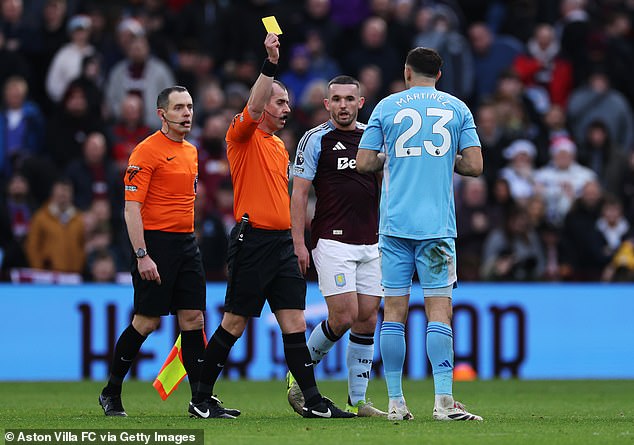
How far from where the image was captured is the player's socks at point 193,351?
1104 centimetres

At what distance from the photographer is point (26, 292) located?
55.1ft

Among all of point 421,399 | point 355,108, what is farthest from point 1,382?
point 355,108

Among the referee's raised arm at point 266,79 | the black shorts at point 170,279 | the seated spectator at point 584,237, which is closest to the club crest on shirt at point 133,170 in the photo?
the black shorts at point 170,279

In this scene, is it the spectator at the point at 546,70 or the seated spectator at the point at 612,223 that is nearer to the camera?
the seated spectator at the point at 612,223

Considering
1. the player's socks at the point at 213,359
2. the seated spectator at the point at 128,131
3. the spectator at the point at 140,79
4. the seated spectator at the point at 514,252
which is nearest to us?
the player's socks at the point at 213,359

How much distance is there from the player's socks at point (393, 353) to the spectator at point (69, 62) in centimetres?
1093

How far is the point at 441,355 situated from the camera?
9.76m

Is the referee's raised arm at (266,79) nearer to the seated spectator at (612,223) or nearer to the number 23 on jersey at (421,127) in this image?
the number 23 on jersey at (421,127)

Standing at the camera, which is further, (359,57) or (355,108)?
(359,57)

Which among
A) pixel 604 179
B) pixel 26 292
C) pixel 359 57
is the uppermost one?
pixel 359 57

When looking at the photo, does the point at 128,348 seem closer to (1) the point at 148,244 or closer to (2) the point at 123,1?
(1) the point at 148,244

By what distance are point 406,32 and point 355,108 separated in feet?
34.3

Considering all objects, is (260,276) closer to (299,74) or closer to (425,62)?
(425,62)

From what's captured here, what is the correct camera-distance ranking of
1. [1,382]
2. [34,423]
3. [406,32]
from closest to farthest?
1. [34,423]
2. [1,382]
3. [406,32]
